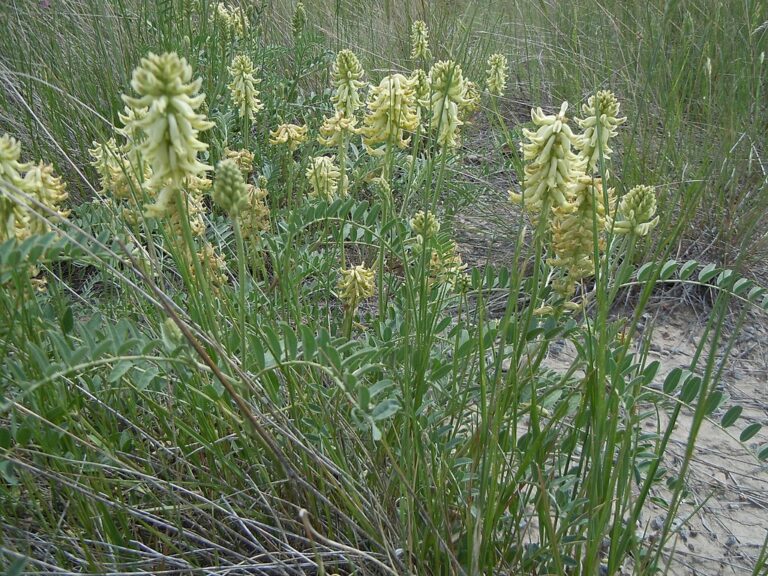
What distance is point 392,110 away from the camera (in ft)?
5.14

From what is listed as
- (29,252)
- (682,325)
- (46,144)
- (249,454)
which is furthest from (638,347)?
(46,144)

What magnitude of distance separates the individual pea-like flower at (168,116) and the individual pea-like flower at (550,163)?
19.8 inches

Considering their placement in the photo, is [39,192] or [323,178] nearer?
[39,192]

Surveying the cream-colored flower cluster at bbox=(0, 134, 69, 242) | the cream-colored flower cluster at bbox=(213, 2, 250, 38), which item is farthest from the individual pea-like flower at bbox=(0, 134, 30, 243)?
the cream-colored flower cluster at bbox=(213, 2, 250, 38)

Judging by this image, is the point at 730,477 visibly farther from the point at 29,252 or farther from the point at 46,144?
the point at 46,144

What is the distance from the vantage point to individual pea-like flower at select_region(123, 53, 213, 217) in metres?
0.91

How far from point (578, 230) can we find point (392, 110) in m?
0.51

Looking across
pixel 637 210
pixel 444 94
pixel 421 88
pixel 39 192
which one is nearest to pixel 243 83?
pixel 421 88

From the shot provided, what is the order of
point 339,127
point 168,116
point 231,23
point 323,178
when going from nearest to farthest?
point 168,116 < point 339,127 < point 323,178 < point 231,23

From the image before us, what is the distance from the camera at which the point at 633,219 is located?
1223 mm

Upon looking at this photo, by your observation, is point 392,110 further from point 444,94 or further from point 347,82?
point 347,82

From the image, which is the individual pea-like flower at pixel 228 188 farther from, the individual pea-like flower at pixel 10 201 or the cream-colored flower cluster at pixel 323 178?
the cream-colored flower cluster at pixel 323 178

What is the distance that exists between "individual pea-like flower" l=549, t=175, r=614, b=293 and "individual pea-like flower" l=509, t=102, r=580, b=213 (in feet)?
0.13

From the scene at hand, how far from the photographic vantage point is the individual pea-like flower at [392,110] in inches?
61.6
